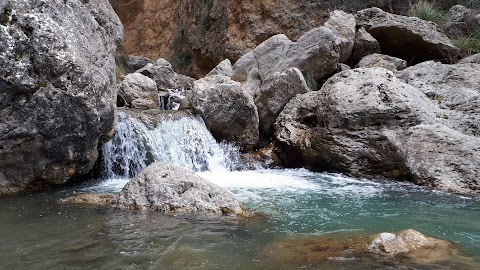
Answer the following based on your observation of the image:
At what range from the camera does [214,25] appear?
61.2ft

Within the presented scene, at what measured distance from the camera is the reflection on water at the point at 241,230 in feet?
12.8

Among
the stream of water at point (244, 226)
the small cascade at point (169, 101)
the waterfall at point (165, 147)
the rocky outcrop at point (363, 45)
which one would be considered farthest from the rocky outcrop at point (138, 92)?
the rocky outcrop at point (363, 45)

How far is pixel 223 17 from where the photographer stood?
59.4ft

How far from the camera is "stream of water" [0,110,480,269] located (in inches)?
155

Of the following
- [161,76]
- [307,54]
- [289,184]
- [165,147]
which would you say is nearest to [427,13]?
[307,54]

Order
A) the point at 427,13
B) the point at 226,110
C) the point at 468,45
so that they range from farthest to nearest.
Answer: the point at 427,13, the point at 468,45, the point at 226,110

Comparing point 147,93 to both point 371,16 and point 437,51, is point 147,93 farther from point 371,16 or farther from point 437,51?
point 437,51

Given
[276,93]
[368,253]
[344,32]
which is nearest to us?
[368,253]

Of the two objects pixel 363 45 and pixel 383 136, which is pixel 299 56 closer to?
pixel 363 45

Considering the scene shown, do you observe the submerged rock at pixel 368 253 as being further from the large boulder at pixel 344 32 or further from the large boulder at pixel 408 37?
the large boulder at pixel 408 37

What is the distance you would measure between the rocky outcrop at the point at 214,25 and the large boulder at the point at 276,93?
249 inches

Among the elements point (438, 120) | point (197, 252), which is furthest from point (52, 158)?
point (438, 120)

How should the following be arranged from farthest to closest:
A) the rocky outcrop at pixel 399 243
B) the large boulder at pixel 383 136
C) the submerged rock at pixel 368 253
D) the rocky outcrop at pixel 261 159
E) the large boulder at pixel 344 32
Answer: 1. the large boulder at pixel 344 32
2. the rocky outcrop at pixel 261 159
3. the large boulder at pixel 383 136
4. the rocky outcrop at pixel 399 243
5. the submerged rock at pixel 368 253

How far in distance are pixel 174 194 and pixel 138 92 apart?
6.25 meters
